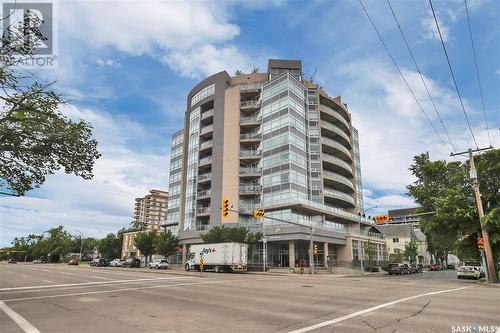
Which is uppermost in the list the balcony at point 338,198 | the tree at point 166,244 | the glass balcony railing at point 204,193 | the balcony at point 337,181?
the balcony at point 337,181

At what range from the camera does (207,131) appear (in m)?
69.8

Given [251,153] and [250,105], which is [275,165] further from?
[250,105]

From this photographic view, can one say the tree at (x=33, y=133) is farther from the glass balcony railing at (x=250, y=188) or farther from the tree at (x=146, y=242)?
the tree at (x=146, y=242)

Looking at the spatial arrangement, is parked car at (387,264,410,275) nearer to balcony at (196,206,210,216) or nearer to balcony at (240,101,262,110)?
balcony at (196,206,210,216)

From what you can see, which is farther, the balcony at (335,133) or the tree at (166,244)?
the balcony at (335,133)

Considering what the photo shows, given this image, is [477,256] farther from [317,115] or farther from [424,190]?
[317,115]

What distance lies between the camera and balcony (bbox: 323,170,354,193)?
209 feet

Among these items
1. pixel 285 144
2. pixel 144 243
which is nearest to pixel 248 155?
pixel 285 144

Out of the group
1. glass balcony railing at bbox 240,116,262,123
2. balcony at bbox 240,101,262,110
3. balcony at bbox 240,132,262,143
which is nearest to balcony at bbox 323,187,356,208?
balcony at bbox 240,132,262,143

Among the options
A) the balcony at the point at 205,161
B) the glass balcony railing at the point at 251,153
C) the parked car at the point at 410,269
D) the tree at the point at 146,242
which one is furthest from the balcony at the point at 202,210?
the parked car at the point at 410,269

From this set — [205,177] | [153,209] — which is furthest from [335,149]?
[153,209]

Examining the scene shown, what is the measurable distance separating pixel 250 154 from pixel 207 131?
1115 cm

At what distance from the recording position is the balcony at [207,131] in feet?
228

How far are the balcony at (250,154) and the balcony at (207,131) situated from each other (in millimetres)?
8767
